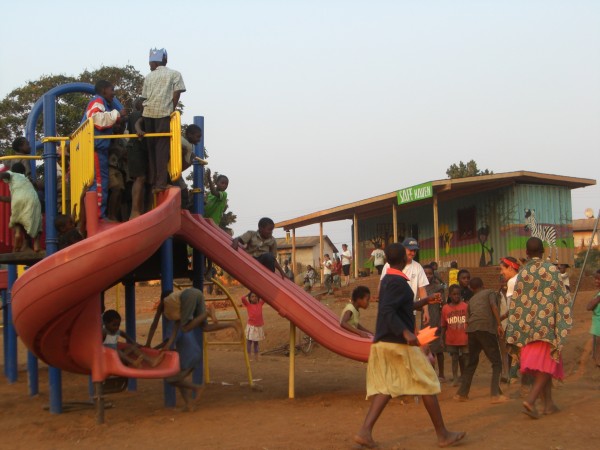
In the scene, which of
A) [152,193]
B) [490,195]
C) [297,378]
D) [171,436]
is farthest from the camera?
[490,195]

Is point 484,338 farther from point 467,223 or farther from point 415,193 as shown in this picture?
point 467,223

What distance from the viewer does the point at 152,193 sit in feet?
30.2

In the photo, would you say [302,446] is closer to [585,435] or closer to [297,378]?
[585,435]

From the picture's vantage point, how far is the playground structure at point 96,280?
24.6 ft

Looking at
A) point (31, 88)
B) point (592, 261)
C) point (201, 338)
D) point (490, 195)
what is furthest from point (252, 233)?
point (592, 261)

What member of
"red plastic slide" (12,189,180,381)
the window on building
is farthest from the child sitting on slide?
the window on building

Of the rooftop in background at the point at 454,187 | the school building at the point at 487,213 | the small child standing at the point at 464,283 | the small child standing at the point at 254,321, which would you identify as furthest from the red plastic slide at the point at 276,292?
the rooftop in background at the point at 454,187

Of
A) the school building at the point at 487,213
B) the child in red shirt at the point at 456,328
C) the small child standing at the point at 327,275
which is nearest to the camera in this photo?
the child in red shirt at the point at 456,328

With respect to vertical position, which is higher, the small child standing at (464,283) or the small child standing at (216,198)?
the small child standing at (216,198)

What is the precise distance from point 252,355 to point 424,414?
25.0 ft

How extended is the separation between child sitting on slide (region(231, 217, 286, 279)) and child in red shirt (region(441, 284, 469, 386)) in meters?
2.31

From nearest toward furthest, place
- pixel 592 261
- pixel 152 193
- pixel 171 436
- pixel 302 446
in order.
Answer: pixel 302 446
pixel 171 436
pixel 152 193
pixel 592 261

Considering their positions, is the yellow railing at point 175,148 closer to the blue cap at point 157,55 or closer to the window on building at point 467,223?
the blue cap at point 157,55

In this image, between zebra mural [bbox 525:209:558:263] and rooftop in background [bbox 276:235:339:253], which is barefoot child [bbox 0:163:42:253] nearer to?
zebra mural [bbox 525:209:558:263]
